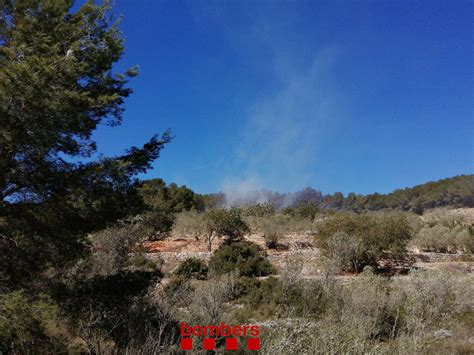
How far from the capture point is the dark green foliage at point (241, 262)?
14641 mm

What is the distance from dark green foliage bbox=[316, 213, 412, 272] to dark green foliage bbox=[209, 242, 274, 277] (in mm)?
3790

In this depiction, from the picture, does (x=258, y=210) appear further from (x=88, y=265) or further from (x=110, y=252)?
(x=88, y=265)

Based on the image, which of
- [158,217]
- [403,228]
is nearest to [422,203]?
[403,228]

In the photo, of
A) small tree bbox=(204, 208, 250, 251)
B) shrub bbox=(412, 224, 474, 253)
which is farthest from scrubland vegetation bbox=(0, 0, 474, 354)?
shrub bbox=(412, 224, 474, 253)

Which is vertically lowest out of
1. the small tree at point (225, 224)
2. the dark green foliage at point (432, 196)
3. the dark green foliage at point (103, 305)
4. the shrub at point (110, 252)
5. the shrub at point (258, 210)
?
the dark green foliage at point (103, 305)

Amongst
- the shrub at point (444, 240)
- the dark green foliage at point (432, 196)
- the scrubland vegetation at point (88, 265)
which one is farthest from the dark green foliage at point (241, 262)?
the dark green foliage at point (432, 196)

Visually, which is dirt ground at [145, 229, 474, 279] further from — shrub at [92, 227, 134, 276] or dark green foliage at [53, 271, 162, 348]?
dark green foliage at [53, 271, 162, 348]

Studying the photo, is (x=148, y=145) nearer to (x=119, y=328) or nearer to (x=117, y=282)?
(x=117, y=282)

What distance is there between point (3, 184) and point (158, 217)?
58.3 ft

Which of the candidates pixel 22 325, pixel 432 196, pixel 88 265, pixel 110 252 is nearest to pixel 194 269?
pixel 110 252

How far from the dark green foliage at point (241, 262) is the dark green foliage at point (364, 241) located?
3790 millimetres

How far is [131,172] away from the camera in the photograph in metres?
6.89

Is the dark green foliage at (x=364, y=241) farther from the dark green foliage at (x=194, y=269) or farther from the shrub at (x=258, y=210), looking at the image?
the shrub at (x=258, y=210)

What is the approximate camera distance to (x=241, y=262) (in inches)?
600
